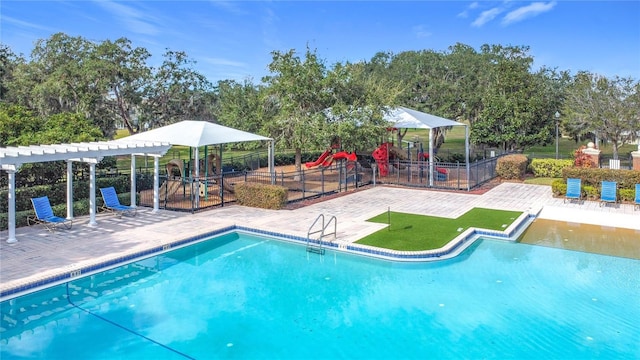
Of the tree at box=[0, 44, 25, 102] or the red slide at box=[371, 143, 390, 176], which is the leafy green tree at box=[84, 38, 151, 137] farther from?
the red slide at box=[371, 143, 390, 176]

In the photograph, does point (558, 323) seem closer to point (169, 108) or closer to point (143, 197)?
point (143, 197)

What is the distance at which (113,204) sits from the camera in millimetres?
14578

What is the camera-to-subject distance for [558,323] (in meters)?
7.57

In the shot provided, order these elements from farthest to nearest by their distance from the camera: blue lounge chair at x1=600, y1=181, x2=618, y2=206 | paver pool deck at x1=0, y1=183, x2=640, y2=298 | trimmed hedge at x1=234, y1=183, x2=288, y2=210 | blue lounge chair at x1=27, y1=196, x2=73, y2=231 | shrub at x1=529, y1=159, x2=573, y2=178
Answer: shrub at x1=529, y1=159, x2=573, y2=178 < blue lounge chair at x1=600, y1=181, x2=618, y2=206 < trimmed hedge at x1=234, y1=183, x2=288, y2=210 < blue lounge chair at x1=27, y1=196, x2=73, y2=231 < paver pool deck at x1=0, y1=183, x2=640, y2=298

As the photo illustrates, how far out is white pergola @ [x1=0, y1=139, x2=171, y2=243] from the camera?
36.1 feet

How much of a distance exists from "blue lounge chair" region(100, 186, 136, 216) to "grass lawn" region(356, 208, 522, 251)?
7.53 meters

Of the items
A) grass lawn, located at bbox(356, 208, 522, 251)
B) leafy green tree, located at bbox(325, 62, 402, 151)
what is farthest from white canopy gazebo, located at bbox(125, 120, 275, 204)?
grass lawn, located at bbox(356, 208, 522, 251)

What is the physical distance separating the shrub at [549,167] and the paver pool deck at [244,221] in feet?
11.5

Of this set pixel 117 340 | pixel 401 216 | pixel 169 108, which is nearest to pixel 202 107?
pixel 169 108

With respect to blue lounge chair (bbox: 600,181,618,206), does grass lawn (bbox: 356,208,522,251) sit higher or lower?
lower

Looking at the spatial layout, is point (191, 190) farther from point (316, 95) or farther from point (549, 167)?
point (549, 167)

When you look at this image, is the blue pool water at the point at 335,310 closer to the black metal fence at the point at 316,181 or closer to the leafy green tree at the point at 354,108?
the black metal fence at the point at 316,181

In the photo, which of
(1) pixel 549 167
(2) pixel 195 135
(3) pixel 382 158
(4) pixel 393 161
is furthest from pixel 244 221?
(1) pixel 549 167

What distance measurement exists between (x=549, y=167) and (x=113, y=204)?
1949 centimetres
